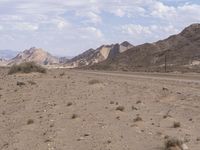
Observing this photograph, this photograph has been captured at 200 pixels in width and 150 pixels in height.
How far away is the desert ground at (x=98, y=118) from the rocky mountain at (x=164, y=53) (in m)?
62.4

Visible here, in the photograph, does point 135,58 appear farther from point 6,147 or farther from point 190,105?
point 6,147

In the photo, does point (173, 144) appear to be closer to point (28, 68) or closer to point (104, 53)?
point (28, 68)

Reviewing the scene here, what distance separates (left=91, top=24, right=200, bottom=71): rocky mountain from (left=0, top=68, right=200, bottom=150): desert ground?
205 feet

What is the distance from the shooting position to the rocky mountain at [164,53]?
338 ft

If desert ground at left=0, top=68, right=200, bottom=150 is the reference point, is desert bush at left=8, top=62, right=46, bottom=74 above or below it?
above

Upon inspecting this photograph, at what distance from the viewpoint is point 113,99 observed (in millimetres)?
29484

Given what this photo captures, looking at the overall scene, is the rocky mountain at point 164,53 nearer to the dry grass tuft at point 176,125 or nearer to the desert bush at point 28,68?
the desert bush at point 28,68

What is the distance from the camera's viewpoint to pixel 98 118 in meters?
23.3

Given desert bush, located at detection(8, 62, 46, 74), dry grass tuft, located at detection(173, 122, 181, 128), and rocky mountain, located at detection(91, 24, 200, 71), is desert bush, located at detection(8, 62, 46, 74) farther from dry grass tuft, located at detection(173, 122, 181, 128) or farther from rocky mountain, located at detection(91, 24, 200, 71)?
rocky mountain, located at detection(91, 24, 200, 71)

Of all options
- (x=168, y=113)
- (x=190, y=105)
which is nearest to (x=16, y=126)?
(x=168, y=113)

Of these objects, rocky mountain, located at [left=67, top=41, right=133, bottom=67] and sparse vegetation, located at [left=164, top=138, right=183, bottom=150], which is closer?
sparse vegetation, located at [left=164, top=138, right=183, bottom=150]

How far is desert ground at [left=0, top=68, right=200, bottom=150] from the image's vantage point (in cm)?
1892

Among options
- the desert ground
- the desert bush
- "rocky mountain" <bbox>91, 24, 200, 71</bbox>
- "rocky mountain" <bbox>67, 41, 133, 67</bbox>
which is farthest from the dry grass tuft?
"rocky mountain" <bbox>67, 41, 133, 67</bbox>

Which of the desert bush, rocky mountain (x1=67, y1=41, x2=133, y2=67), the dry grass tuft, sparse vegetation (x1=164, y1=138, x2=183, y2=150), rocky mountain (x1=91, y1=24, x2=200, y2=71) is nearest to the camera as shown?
sparse vegetation (x1=164, y1=138, x2=183, y2=150)
